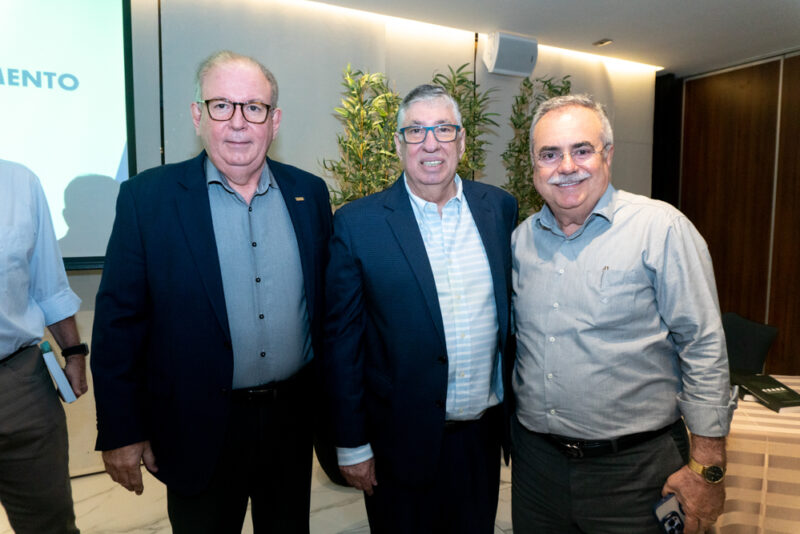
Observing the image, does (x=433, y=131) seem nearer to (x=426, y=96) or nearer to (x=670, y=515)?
(x=426, y=96)

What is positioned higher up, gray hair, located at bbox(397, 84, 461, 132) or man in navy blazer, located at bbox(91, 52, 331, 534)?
gray hair, located at bbox(397, 84, 461, 132)

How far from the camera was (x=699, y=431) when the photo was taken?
1.44 metres

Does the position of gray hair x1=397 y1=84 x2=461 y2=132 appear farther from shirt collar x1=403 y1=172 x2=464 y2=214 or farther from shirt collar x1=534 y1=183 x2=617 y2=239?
shirt collar x1=534 y1=183 x2=617 y2=239

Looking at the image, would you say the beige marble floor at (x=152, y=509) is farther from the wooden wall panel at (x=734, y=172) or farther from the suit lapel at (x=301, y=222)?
the wooden wall panel at (x=734, y=172)

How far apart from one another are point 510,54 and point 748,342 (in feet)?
10.3

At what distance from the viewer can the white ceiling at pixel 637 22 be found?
4004mm

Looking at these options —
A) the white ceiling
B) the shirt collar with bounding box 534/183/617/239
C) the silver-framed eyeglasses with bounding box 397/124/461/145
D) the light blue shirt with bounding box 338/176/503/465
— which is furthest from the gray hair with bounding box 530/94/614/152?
the white ceiling

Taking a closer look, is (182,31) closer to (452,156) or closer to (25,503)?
(452,156)

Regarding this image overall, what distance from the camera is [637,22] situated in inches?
173

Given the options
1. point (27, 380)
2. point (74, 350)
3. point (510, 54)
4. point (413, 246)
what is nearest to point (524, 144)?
point (510, 54)

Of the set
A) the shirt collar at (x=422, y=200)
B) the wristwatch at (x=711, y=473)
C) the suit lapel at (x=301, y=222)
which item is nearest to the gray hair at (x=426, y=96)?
the shirt collar at (x=422, y=200)

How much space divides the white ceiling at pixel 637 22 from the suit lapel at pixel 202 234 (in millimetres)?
2883

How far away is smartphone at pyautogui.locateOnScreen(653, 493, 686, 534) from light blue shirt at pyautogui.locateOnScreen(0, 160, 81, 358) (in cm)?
215

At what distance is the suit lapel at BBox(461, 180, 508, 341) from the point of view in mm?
1731
